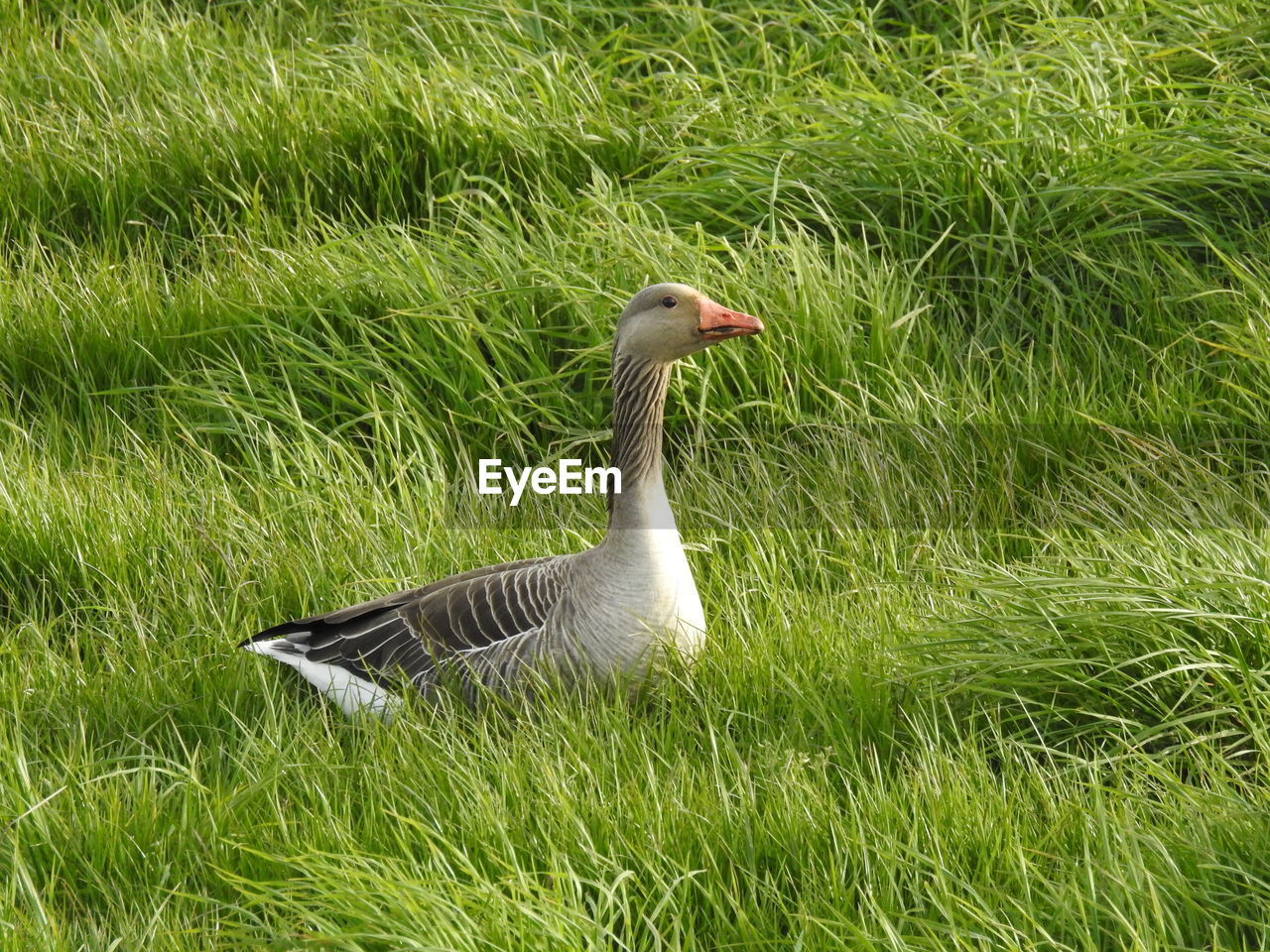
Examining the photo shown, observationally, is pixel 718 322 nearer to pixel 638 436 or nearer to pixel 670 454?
pixel 638 436

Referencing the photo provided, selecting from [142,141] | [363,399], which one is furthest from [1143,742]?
[142,141]

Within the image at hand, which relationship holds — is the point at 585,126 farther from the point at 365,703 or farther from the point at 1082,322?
the point at 365,703

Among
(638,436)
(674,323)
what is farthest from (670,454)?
(674,323)

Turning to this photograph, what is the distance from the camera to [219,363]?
5836 millimetres

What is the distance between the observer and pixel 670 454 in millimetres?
5578

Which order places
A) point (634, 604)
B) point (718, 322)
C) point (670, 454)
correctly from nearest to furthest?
point (634, 604) < point (718, 322) < point (670, 454)

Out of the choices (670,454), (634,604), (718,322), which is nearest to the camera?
(634,604)

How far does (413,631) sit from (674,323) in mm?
1191

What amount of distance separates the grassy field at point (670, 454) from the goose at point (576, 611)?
0.14m

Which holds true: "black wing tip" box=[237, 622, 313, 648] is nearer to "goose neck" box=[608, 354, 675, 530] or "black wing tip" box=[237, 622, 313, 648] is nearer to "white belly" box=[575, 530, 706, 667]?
"white belly" box=[575, 530, 706, 667]

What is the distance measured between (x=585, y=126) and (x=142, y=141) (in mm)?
2036

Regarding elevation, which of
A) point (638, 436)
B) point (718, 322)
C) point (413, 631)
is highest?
point (718, 322)

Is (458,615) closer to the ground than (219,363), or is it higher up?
closer to the ground

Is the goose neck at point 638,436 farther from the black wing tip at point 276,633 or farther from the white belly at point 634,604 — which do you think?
the black wing tip at point 276,633
